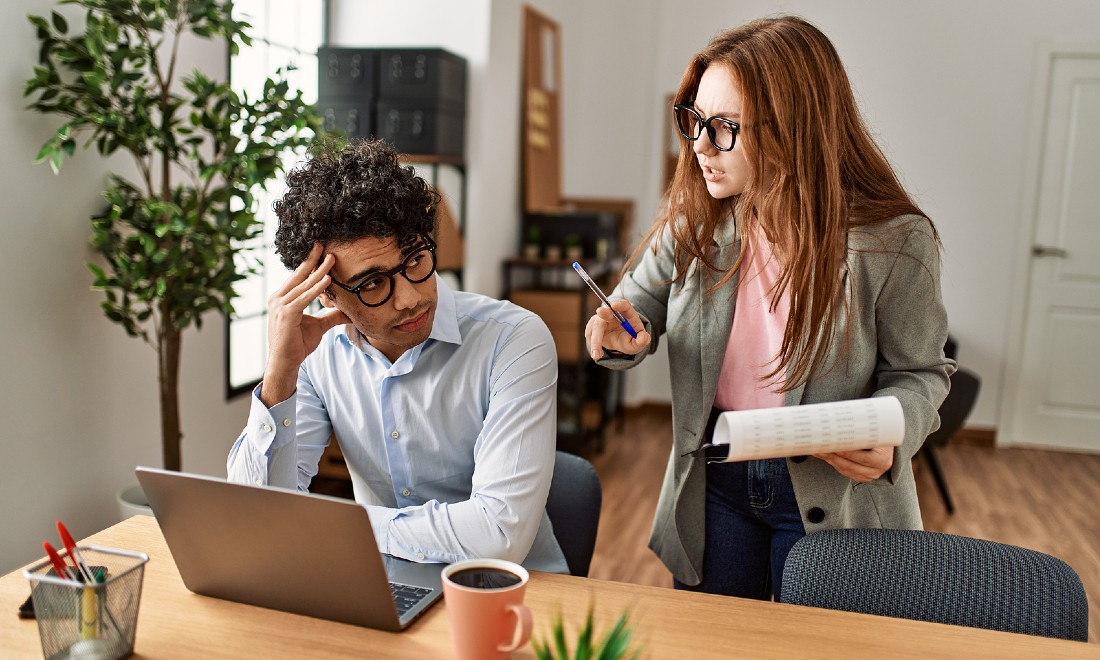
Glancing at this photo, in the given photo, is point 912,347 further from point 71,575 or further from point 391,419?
point 71,575

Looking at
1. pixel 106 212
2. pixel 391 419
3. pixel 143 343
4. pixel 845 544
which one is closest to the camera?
pixel 845 544

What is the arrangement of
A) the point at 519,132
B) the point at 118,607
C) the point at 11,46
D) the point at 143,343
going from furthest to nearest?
the point at 519,132
the point at 143,343
the point at 11,46
the point at 118,607

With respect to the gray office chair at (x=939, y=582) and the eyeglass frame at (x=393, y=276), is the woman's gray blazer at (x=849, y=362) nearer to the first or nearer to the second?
the gray office chair at (x=939, y=582)

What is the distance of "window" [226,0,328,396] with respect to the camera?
370cm

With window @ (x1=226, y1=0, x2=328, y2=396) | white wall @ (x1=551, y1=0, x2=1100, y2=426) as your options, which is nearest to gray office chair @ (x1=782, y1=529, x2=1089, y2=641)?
window @ (x1=226, y1=0, x2=328, y2=396)

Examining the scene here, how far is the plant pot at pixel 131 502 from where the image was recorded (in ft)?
8.93

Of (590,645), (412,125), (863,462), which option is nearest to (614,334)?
(863,462)

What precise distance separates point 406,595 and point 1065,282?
542cm

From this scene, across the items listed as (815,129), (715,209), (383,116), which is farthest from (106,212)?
(815,129)

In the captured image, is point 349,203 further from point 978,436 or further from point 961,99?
point 978,436

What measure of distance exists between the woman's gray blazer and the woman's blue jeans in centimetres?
3

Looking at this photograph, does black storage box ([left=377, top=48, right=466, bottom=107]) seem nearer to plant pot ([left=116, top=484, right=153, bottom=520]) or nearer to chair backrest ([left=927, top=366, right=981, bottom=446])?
plant pot ([left=116, top=484, right=153, bottom=520])

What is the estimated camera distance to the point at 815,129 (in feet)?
4.52

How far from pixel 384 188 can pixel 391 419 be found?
1.24ft
